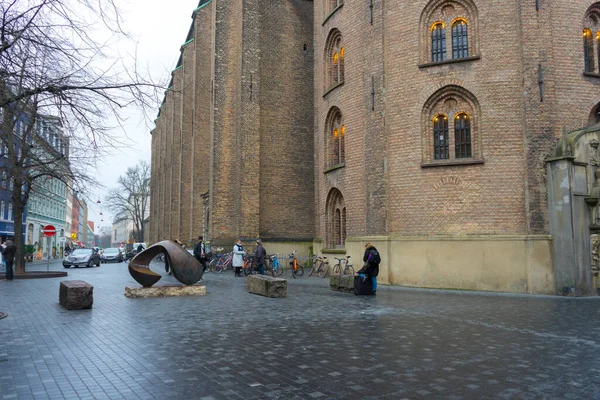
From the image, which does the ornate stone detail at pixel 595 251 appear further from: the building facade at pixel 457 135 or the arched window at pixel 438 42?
the arched window at pixel 438 42

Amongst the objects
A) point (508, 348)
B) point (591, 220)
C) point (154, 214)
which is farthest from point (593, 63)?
point (154, 214)

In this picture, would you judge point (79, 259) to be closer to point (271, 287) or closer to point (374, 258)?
point (271, 287)

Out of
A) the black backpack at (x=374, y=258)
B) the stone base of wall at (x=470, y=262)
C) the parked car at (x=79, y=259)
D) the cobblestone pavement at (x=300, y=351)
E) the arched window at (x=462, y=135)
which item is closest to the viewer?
the cobblestone pavement at (x=300, y=351)

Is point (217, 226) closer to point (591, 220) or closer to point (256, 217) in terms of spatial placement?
point (256, 217)

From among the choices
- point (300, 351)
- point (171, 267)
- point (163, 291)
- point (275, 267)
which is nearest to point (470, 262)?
point (171, 267)

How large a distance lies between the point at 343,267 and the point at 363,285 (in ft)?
18.7

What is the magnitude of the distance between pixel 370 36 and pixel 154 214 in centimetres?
4505

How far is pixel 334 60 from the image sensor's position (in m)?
22.6

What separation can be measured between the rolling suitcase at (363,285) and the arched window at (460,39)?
8779 millimetres

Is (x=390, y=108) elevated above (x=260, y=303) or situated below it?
above

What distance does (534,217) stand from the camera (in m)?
15.3

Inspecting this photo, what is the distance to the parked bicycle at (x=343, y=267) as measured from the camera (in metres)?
18.8

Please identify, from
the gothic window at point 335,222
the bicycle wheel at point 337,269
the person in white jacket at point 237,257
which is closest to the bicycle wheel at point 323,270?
the gothic window at point 335,222

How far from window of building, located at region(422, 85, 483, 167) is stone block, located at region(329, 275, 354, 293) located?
503cm
